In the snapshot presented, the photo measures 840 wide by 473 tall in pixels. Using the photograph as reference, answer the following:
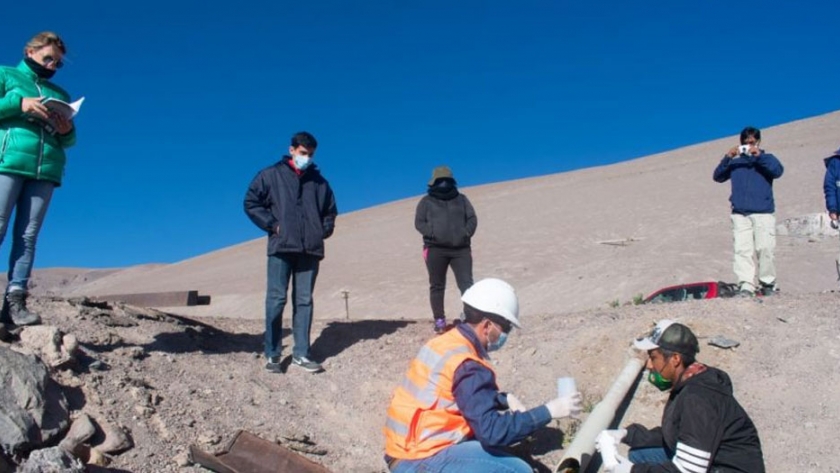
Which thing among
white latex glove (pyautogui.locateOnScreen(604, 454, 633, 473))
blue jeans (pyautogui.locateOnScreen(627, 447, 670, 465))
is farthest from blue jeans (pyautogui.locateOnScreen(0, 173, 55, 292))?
blue jeans (pyautogui.locateOnScreen(627, 447, 670, 465))

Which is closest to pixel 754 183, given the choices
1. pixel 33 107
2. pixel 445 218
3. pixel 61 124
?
pixel 445 218

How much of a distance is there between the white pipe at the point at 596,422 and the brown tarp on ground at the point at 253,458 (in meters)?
1.74

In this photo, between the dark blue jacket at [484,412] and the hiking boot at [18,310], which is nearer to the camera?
the dark blue jacket at [484,412]

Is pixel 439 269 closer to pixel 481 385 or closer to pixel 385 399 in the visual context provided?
pixel 385 399

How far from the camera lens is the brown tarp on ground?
5445mm

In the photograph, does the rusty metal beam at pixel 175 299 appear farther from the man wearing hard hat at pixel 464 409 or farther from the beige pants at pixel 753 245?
the beige pants at pixel 753 245

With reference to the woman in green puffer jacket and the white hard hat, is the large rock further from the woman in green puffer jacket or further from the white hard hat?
the white hard hat

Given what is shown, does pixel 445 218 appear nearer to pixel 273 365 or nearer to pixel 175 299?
pixel 273 365

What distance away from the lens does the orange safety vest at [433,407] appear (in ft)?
13.8

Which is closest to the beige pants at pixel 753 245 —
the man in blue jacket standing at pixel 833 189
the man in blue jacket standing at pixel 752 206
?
the man in blue jacket standing at pixel 752 206

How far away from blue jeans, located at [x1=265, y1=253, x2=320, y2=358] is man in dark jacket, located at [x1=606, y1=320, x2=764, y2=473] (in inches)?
148

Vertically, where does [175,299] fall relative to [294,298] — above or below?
above

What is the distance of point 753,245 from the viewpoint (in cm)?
928

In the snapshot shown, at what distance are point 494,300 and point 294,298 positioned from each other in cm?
383
